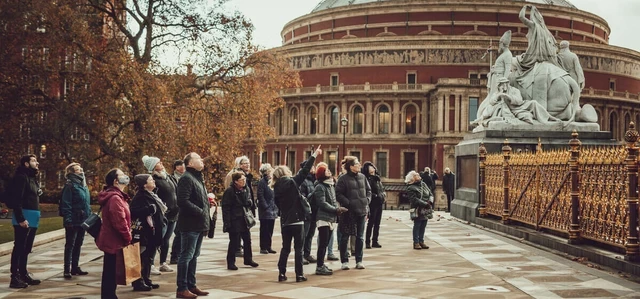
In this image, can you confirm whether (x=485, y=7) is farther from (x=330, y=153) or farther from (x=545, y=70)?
(x=545, y=70)

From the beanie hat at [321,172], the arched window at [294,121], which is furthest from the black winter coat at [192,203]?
the arched window at [294,121]

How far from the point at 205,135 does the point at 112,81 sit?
4614 millimetres

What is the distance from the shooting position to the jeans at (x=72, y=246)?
11.2 metres

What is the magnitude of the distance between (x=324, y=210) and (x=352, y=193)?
0.73 meters

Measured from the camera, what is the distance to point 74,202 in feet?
37.9

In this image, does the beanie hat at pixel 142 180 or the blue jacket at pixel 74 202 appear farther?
the blue jacket at pixel 74 202

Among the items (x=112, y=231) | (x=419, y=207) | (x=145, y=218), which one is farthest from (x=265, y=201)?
(x=112, y=231)

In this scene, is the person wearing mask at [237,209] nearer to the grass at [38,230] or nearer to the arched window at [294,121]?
the grass at [38,230]

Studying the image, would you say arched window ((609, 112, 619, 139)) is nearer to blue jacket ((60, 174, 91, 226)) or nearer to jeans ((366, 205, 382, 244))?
jeans ((366, 205, 382, 244))

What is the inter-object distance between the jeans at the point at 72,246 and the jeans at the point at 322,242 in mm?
3786

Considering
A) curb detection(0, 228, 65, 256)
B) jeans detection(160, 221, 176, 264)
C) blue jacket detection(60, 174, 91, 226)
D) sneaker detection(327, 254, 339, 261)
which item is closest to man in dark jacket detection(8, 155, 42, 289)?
blue jacket detection(60, 174, 91, 226)

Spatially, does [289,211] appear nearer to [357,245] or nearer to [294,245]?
[294,245]

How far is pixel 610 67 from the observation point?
70.4 metres

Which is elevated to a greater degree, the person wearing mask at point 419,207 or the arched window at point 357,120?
the arched window at point 357,120
